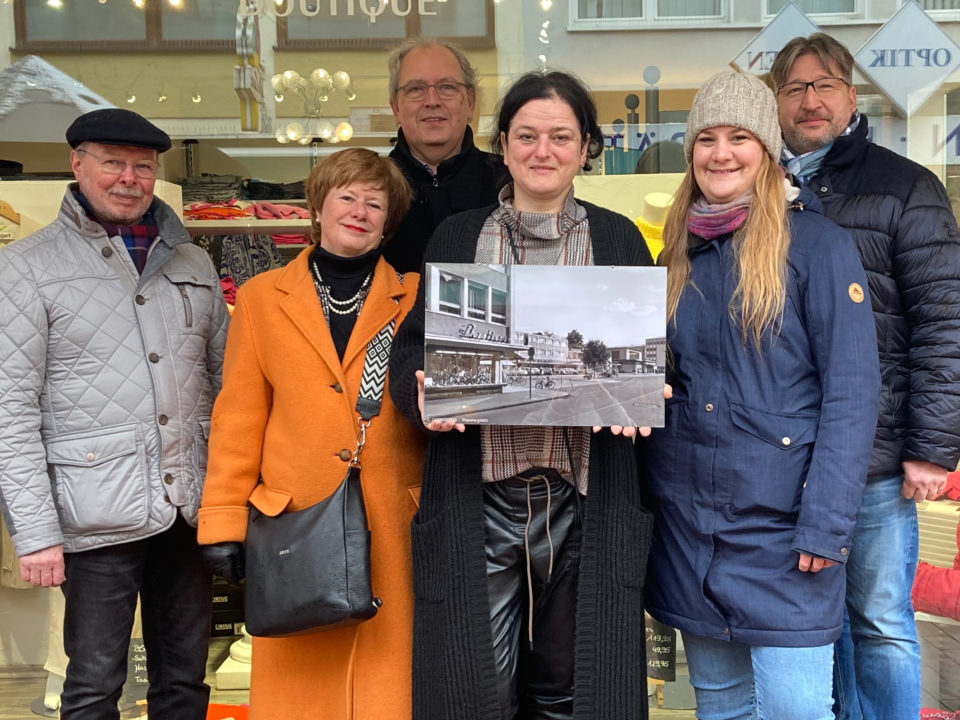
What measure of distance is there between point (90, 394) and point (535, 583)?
3.87 feet

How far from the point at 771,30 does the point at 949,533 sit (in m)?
1.98

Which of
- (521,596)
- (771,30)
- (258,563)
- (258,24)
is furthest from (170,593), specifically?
(771,30)

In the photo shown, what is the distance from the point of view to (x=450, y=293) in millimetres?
1972

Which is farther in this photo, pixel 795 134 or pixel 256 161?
pixel 256 161

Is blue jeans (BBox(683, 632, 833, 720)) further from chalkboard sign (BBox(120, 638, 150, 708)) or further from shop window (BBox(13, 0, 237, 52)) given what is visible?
shop window (BBox(13, 0, 237, 52))

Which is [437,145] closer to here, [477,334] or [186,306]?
[186,306]

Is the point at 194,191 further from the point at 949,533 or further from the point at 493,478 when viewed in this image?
the point at 949,533

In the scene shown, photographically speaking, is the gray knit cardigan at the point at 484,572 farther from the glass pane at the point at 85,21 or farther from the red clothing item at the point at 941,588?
the glass pane at the point at 85,21

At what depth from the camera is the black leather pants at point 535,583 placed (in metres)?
2.10

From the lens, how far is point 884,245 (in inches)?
90.7

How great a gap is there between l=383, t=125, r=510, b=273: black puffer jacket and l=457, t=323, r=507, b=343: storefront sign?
852 mm

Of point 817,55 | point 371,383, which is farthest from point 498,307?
point 817,55

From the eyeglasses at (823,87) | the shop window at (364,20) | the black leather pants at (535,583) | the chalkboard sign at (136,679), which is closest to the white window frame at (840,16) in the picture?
Result: the shop window at (364,20)

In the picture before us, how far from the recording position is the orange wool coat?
2.32 metres
